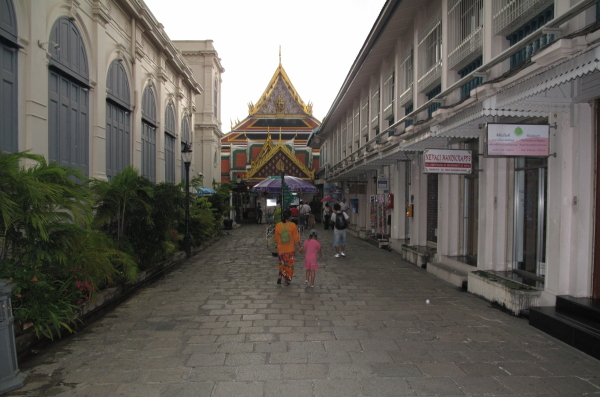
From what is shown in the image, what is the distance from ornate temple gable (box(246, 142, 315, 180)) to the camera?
33.8 m

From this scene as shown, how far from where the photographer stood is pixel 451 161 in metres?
9.11

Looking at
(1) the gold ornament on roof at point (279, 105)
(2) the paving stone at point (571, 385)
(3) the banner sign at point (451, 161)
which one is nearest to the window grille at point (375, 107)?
(3) the banner sign at point (451, 161)

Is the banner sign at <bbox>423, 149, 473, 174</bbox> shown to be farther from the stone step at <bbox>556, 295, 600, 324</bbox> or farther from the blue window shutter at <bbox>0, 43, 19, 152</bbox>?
the blue window shutter at <bbox>0, 43, 19, 152</bbox>

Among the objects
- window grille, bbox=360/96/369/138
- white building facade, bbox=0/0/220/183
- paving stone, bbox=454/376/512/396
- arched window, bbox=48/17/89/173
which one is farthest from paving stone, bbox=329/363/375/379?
window grille, bbox=360/96/369/138

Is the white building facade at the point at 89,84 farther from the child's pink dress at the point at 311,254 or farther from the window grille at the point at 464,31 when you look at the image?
the window grille at the point at 464,31

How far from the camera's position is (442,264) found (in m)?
10.9

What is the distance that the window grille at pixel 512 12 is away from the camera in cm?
721

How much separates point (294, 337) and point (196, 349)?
4.16 ft

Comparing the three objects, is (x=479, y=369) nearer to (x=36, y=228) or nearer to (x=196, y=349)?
(x=196, y=349)

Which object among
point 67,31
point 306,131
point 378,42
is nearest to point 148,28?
point 67,31

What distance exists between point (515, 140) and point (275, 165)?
28.2m

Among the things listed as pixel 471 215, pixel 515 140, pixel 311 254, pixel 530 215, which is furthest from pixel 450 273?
pixel 515 140

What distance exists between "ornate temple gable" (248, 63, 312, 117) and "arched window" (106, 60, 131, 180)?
31.3 metres

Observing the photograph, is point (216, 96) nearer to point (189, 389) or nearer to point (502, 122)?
point (502, 122)
